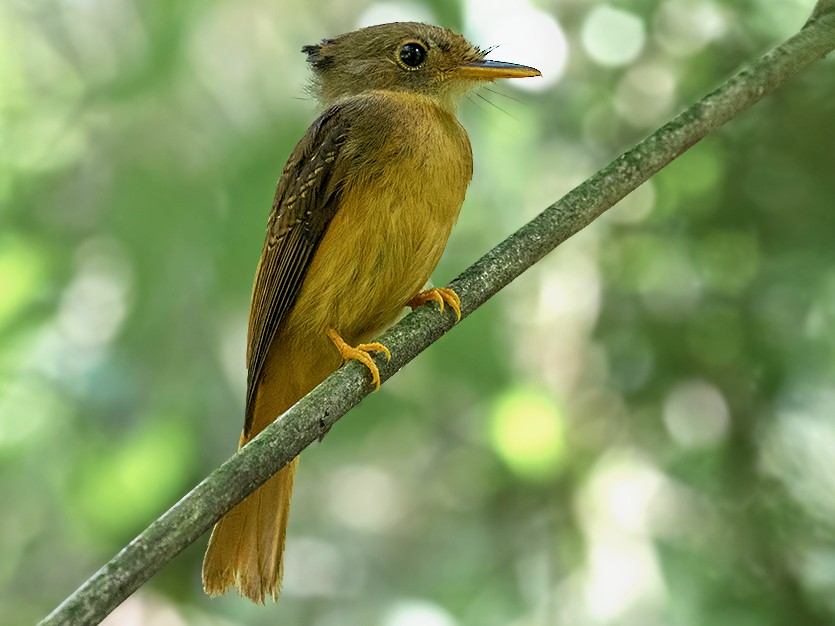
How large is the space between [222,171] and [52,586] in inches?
60.7

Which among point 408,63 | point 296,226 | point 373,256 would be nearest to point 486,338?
point 373,256

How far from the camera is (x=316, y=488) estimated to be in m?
4.23

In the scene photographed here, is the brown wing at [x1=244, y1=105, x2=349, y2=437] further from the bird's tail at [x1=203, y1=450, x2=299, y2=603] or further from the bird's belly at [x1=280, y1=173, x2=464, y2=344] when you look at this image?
the bird's tail at [x1=203, y1=450, x2=299, y2=603]

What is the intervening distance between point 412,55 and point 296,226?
75 cm

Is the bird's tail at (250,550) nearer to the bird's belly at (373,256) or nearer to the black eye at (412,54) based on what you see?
the bird's belly at (373,256)

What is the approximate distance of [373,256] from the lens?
3.01 m

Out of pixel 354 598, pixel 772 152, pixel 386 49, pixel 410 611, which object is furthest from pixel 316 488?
pixel 772 152

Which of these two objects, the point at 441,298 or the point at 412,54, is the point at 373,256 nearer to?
the point at 441,298

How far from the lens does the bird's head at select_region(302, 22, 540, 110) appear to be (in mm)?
3418

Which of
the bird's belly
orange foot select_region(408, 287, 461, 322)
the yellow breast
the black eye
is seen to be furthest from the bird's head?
orange foot select_region(408, 287, 461, 322)

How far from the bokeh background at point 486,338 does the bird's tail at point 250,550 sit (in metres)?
0.22

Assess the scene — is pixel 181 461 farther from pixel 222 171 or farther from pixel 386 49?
pixel 386 49

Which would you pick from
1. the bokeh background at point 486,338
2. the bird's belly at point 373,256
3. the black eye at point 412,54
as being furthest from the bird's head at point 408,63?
the bird's belly at point 373,256

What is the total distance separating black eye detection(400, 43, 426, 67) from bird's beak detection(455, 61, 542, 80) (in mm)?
139
